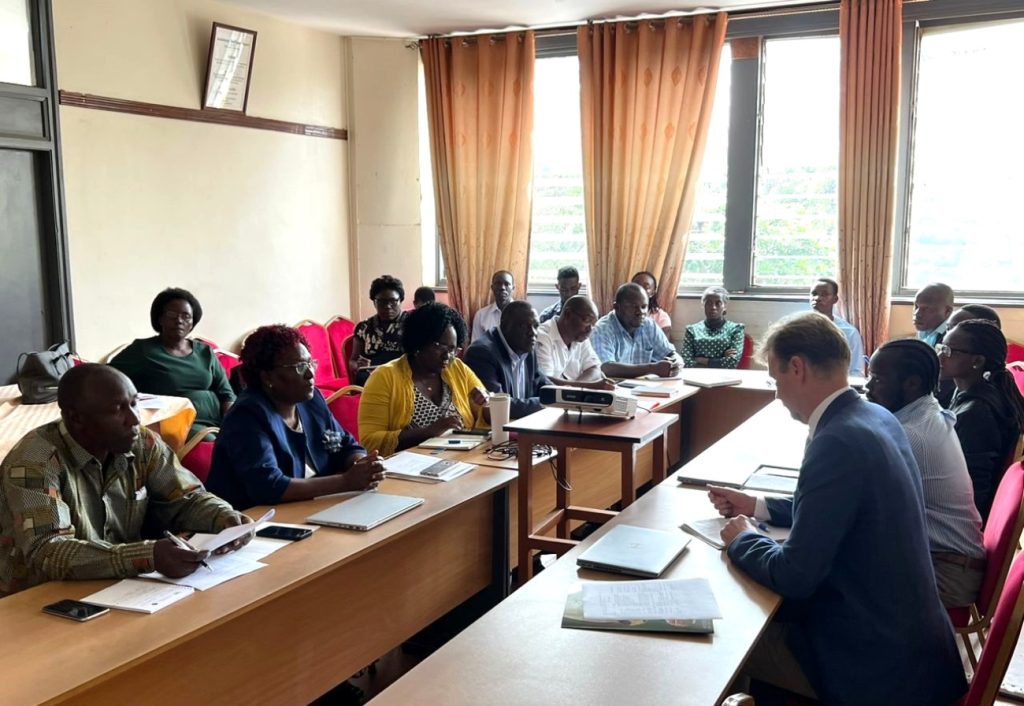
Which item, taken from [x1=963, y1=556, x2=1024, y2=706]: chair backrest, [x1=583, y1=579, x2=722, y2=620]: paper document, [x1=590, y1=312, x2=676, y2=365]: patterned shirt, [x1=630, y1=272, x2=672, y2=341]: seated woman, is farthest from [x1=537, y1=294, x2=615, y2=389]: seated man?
[x1=963, y1=556, x2=1024, y2=706]: chair backrest

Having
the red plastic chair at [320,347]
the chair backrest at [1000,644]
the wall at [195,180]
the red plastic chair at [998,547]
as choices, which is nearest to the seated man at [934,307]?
the red plastic chair at [998,547]

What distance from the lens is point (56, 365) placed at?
4066mm

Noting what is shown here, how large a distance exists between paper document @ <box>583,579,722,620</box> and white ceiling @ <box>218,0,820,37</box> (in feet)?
16.3

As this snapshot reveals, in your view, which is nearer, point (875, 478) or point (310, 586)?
point (875, 478)

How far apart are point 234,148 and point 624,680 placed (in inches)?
214

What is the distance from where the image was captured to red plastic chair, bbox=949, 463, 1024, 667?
2.15 metres

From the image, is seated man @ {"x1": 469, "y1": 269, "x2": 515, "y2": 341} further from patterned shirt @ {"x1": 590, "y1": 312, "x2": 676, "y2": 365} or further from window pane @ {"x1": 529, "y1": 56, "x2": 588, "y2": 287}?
patterned shirt @ {"x1": 590, "y1": 312, "x2": 676, "y2": 365}

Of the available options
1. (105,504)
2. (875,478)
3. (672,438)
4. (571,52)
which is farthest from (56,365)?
(571,52)

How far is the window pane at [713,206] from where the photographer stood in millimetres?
6457

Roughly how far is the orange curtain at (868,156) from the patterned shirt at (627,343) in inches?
63.3

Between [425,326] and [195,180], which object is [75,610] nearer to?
[425,326]

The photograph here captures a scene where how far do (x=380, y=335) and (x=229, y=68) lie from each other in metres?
2.16

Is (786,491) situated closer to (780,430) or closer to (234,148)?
(780,430)

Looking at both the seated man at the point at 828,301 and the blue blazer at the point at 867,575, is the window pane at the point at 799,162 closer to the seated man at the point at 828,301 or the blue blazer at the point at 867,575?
the seated man at the point at 828,301
